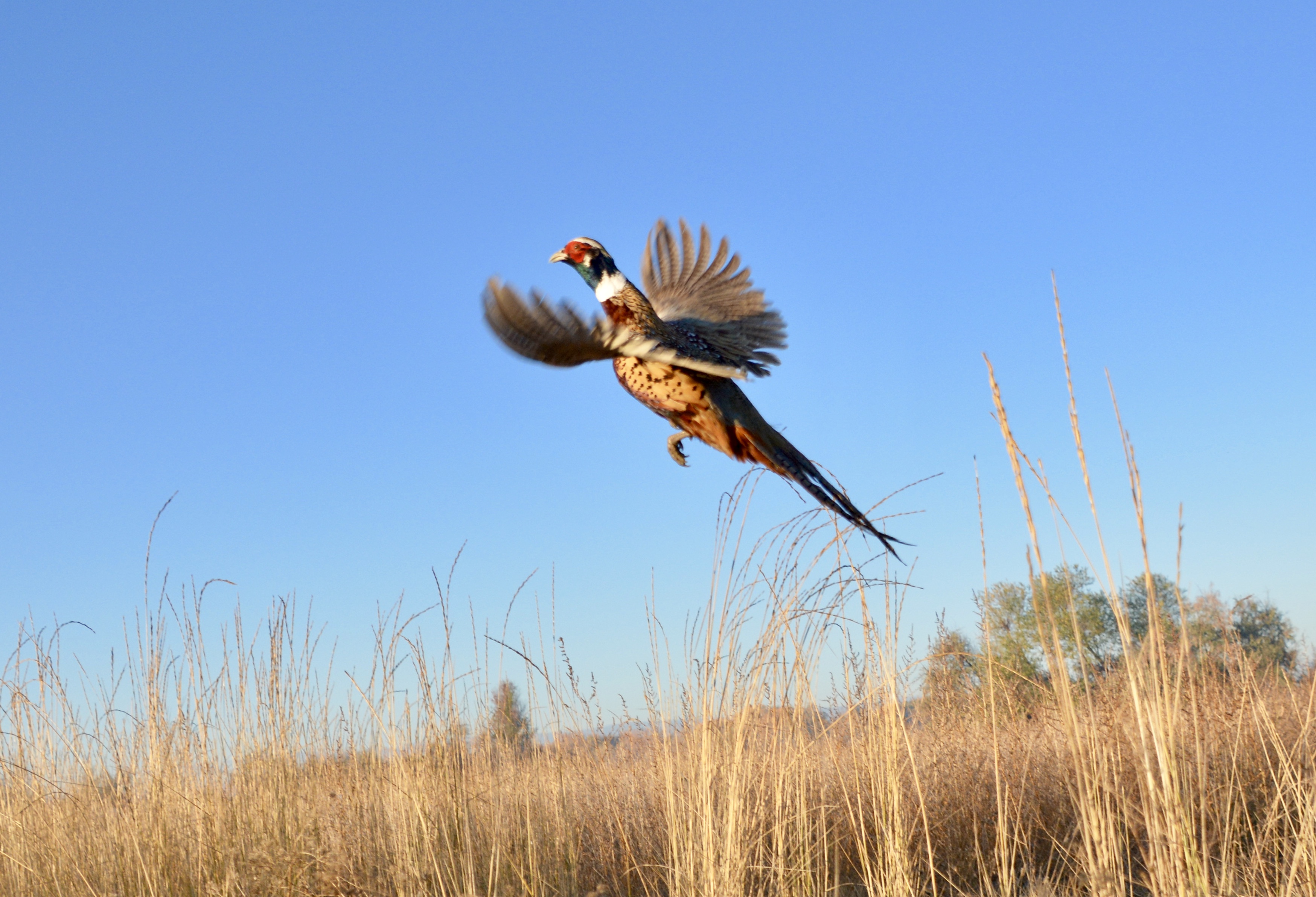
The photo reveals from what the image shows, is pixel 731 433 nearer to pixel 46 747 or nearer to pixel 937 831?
pixel 937 831

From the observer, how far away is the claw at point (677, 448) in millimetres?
3848

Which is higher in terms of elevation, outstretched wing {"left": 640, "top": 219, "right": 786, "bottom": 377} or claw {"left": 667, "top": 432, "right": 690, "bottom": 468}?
outstretched wing {"left": 640, "top": 219, "right": 786, "bottom": 377}

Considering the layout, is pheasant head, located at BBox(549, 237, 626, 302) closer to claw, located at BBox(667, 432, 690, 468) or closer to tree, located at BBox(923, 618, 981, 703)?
claw, located at BBox(667, 432, 690, 468)

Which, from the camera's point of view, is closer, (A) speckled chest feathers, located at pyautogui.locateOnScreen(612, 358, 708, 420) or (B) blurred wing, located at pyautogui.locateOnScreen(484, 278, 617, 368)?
(B) blurred wing, located at pyautogui.locateOnScreen(484, 278, 617, 368)

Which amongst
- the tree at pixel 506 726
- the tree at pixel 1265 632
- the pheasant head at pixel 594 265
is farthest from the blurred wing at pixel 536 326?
the tree at pixel 1265 632

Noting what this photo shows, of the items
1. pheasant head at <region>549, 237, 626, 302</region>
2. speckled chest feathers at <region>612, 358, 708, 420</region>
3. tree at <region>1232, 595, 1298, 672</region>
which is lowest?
tree at <region>1232, 595, 1298, 672</region>

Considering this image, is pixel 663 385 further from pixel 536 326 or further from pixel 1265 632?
pixel 1265 632

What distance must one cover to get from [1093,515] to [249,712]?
150 inches

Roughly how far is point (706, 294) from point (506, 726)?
2.68 metres

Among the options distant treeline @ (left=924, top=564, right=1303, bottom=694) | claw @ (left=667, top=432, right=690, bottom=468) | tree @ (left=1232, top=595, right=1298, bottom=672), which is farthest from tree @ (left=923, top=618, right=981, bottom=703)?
tree @ (left=1232, top=595, right=1298, bottom=672)

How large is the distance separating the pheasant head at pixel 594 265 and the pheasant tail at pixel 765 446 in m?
0.73

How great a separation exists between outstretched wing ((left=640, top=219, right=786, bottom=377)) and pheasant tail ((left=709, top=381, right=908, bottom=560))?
72cm

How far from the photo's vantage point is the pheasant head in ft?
13.6

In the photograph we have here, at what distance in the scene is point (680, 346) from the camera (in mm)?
3721
